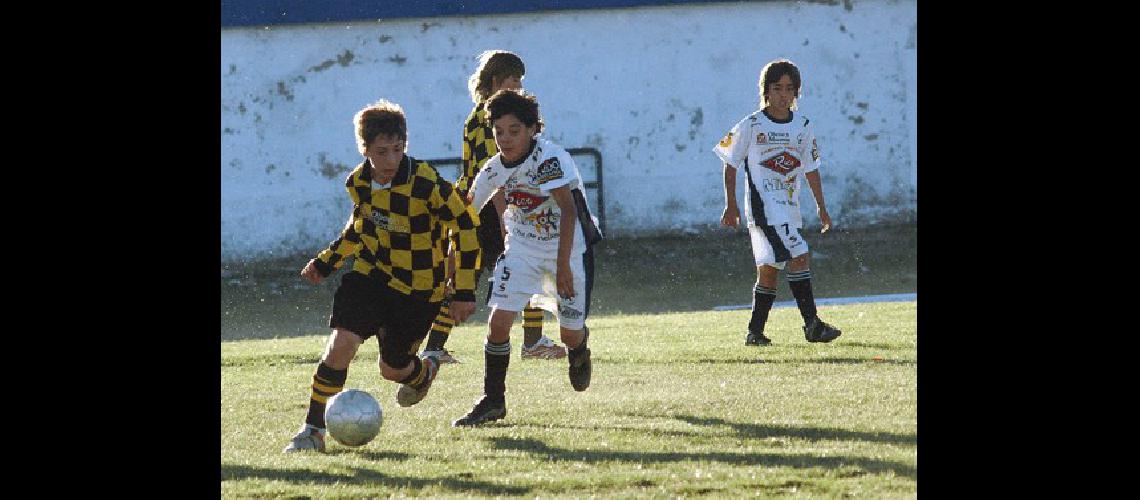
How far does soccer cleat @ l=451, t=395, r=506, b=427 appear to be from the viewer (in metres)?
6.75

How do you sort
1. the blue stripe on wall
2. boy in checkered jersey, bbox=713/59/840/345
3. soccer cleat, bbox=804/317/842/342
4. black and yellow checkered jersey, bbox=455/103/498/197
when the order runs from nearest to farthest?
black and yellow checkered jersey, bbox=455/103/498/197 < soccer cleat, bbox=804/317/842/342 < boy in checkered jersey, bbox=713/59/840/345 < the blue stripe on wall

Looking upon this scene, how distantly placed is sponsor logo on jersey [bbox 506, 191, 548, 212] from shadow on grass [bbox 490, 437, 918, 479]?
1.36 metres

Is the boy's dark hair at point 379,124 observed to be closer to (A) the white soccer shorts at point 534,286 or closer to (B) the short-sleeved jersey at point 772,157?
(A) the white soccer shorts at point 534,286

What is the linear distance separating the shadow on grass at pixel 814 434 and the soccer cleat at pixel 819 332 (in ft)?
9.67

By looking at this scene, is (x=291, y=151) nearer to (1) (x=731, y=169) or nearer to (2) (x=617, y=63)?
(2) (x=617, y=63)

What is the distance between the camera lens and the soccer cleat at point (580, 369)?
7391 millimetres

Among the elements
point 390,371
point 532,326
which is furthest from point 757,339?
point 390,371

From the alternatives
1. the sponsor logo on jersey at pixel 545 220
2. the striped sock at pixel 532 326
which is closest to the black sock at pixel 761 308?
the striped sock at pixel 532 326

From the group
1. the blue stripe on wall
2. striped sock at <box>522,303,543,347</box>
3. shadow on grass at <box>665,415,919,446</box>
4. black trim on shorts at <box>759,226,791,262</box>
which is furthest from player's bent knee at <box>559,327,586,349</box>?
the blue stripe on wall

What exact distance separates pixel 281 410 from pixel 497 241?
198 centimetres

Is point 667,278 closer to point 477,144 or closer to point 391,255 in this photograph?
point 477,144

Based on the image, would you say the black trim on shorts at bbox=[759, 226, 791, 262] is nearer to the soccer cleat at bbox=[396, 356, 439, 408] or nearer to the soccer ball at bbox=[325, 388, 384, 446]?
the soccer cleat at bbox=[396, 356, 439, 408]

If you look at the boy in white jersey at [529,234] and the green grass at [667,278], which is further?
the green grass at [667,278]
